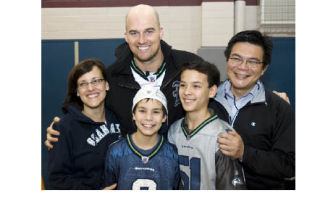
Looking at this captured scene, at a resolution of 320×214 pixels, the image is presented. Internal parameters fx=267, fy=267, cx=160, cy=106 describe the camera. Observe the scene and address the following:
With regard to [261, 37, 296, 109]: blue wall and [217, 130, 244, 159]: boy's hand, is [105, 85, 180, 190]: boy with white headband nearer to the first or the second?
[217, 130, 244, 159]: boy's hand

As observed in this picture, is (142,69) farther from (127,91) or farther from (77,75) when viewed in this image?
(77,75)

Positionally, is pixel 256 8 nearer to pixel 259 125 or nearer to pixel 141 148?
pixel 259 125

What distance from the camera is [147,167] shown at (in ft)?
6.08

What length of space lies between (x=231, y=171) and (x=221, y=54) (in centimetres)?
250

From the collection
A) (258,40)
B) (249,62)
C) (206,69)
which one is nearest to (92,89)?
(206,69)

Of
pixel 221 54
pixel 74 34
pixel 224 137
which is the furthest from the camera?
pixel 74 34

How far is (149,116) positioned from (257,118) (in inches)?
30.6

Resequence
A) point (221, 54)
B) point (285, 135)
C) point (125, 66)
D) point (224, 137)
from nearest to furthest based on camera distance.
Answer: point (224, 137) → point (285, 135) → point (125, 66) → point (221, 54)

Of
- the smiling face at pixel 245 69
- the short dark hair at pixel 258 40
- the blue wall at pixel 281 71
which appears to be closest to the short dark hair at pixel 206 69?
the smiling face at pixel 245 69

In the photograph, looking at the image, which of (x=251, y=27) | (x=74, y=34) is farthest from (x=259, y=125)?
(x=74, y=34)

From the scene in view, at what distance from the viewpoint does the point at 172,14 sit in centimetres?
407

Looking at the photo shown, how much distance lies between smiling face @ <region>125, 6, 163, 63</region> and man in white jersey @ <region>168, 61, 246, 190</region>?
346mm

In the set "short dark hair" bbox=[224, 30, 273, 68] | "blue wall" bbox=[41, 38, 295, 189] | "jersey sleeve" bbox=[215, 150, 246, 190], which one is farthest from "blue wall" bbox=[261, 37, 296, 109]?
"jersey sleeve" bbox=[215, 150, 246, 190]

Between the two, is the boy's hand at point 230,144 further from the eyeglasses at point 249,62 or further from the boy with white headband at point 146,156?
the eyeglasses at point 249,62
